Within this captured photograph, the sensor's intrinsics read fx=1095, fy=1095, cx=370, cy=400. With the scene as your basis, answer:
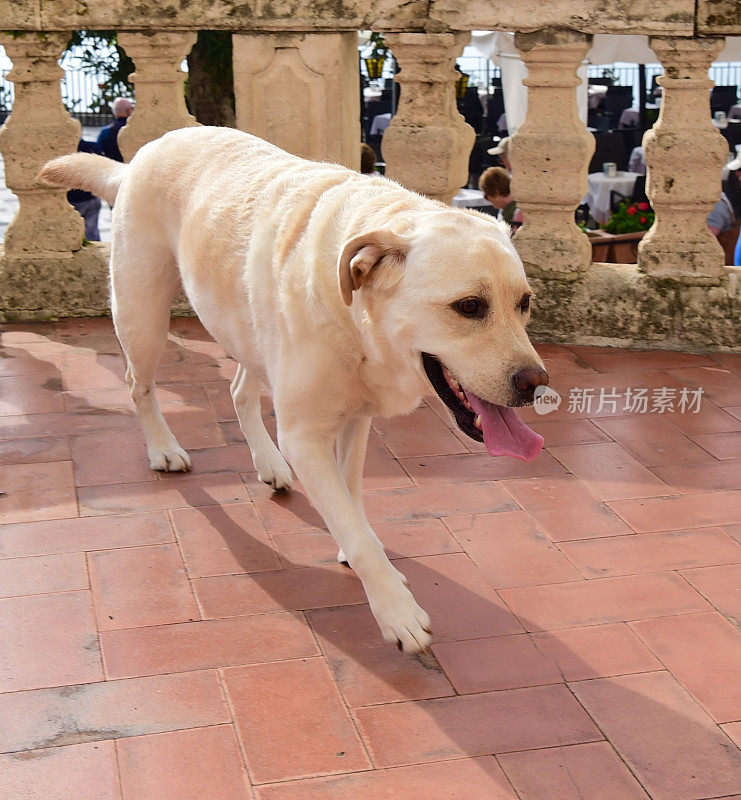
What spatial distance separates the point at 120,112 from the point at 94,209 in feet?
3.38

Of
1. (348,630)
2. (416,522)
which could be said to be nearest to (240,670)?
(348,630)

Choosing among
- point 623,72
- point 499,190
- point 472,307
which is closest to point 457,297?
point 472,307

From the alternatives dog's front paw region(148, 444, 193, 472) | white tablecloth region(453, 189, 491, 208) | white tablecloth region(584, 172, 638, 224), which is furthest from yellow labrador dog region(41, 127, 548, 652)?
white tablecloth region(584, 172, 638, 224)

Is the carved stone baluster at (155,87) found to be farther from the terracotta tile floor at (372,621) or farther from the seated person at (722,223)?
the seated person at (722,223)

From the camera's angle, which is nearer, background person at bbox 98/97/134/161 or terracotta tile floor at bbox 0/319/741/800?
terracotta tile floor at bbox 0/319/741/800

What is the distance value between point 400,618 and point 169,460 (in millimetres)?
1621

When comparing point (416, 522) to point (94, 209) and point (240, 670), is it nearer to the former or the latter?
point (240, 670)

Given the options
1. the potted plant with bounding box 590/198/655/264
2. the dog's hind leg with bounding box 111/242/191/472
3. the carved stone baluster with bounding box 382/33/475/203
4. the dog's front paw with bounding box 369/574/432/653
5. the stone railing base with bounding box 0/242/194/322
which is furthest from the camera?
the potted plant with bounding box 590/198/655/264

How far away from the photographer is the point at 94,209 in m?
9.53

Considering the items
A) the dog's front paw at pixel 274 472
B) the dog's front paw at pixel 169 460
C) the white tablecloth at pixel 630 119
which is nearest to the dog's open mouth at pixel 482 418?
the dog's front paw at pixel 274 472

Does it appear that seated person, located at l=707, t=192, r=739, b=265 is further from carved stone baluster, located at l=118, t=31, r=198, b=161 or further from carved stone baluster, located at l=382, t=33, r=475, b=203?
carved stone baluster, located at l=118, t=31, r=198, b=161

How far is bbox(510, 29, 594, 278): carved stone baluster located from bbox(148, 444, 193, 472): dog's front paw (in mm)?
2444

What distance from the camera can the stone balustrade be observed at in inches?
217

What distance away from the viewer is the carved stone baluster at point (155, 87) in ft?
19.4
